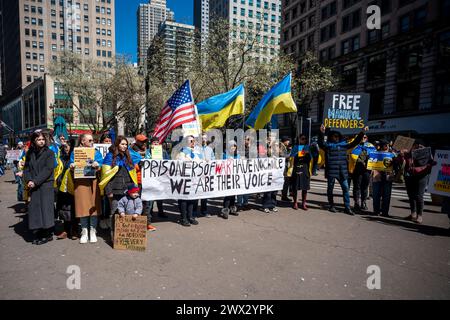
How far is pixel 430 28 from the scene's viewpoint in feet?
86.4

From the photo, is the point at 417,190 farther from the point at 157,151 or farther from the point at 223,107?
the point at 157,151

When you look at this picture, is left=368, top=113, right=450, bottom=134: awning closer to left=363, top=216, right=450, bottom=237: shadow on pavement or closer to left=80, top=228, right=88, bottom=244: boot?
left=363, top=216, right=450, bottom=237: shadow on pavement

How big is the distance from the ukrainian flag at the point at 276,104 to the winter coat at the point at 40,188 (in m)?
5.12

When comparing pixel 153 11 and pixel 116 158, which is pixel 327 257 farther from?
pixel 153 11

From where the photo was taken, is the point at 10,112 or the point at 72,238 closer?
the point at 72,238

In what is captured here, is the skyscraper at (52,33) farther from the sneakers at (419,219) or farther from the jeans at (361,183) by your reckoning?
the sneakers at (419,219)

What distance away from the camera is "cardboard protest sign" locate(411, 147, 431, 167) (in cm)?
680

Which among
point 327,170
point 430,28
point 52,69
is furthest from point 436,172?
point 52,69

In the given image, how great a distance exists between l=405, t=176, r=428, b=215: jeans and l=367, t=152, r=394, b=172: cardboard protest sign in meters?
0.56

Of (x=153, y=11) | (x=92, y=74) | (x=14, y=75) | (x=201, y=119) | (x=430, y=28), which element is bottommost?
(x=201, y=119)

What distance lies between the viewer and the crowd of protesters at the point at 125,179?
520cm

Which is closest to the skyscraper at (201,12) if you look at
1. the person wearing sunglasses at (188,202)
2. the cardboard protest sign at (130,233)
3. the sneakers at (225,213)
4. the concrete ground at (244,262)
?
the person wearing sunglasses at (188,202)

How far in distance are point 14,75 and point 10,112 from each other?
1643 cm
